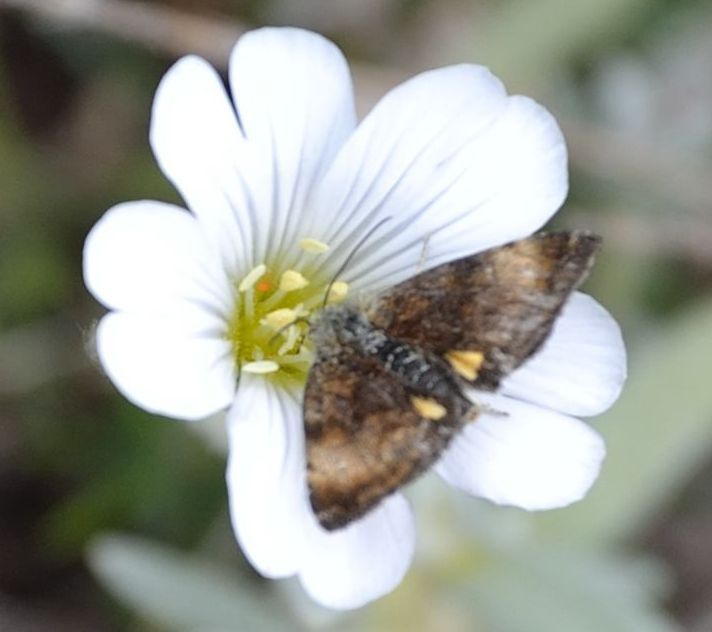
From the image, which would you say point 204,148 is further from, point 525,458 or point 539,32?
point 539,32

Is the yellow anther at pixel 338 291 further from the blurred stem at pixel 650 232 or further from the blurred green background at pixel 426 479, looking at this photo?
the blurred stem at pixel 650 232

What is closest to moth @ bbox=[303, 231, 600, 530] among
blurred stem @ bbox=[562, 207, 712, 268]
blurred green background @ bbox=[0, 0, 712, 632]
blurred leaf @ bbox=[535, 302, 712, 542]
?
blurred green background @ bbox=[0, 0, 712, 632]

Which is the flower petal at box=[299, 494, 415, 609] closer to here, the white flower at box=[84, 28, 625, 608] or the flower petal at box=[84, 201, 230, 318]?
the white flower at box=[84, 28, 625, 608]

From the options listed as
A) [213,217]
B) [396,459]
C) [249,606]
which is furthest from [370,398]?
[249,606]

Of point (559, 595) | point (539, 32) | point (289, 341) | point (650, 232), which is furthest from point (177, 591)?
point (539, 32)

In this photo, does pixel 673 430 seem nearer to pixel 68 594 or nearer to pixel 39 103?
pixel 68 594

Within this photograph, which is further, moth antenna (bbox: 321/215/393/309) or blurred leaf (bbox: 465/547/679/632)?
blurred leaf (bbox: 465/547/679/632)

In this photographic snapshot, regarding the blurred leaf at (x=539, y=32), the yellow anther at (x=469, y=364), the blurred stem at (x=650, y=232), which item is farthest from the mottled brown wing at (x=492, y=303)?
the blurred leaf at (x=539, y=32)
